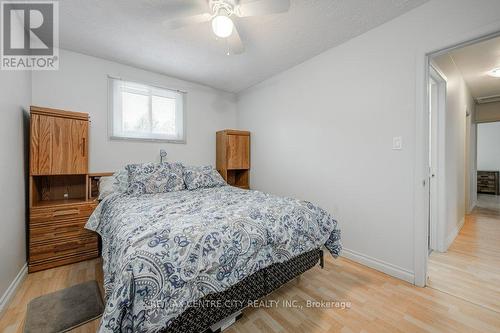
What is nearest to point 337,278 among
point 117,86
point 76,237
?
point 76,237

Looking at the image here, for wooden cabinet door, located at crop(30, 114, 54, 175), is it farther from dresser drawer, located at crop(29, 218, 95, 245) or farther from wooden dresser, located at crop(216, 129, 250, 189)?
wooden dresser, located at crop(216, 129, 250, 189)

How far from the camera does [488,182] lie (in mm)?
6012

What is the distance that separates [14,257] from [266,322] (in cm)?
216

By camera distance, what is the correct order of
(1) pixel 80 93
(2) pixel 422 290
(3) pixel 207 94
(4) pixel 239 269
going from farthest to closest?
(3) pixel 207 94 < (1) pixel 80 93 < (2) pixel 422 290 < (4) pixel 239 269

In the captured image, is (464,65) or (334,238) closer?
(334,238)

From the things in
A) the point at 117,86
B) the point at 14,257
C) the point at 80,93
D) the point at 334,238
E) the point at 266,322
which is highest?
the point at 117,86

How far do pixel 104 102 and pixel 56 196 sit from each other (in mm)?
1309

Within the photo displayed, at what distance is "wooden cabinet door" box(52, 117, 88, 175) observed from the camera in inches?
86.7

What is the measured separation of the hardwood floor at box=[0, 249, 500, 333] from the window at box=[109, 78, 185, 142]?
6.18 feet

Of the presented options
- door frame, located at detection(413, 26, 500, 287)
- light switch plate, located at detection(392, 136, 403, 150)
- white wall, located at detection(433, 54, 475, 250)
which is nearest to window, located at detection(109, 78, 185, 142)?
light switch plate, located at detection(392, 136, 403, 150)

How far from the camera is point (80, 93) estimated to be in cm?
264

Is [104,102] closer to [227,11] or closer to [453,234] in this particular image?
[227,11]

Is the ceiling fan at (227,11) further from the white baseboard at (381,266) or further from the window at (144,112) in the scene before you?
the white baseboard at (381,266)

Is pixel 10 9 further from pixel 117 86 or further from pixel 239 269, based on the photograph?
pixel 239 269
